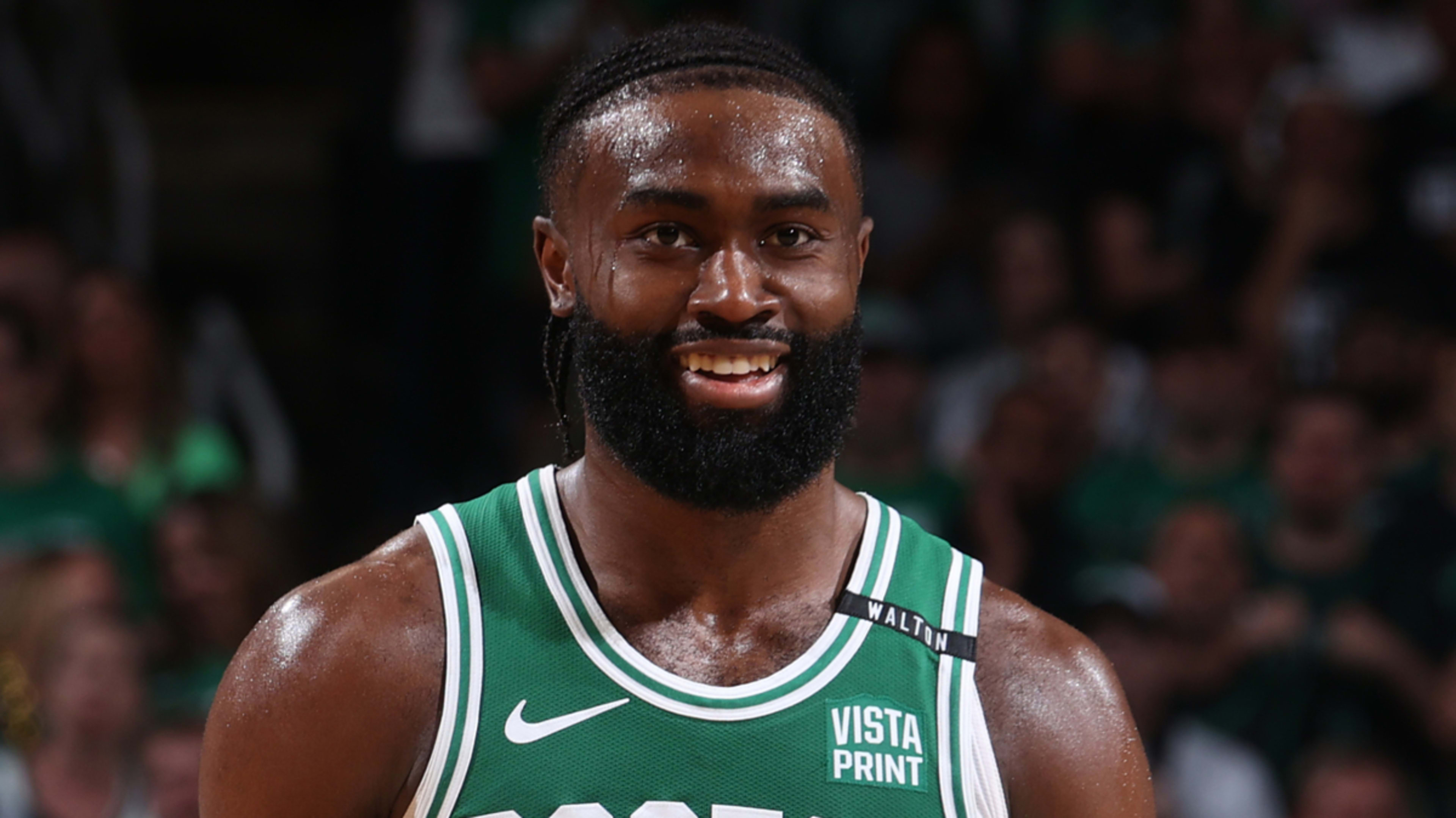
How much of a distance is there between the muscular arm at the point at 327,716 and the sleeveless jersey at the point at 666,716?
0.12 feet

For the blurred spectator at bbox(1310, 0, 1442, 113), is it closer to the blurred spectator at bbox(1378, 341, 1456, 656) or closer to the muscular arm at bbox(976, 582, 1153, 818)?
the blurred spectator at bbox(1378, 341, 1456, 656)

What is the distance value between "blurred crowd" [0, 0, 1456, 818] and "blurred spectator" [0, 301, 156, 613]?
11 millimetres

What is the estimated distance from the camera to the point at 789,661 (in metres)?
2.33

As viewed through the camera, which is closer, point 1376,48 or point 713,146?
point 713,146

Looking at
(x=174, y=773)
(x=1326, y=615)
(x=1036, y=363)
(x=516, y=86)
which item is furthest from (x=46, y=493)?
(x=1326, y=615)

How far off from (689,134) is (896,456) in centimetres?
355

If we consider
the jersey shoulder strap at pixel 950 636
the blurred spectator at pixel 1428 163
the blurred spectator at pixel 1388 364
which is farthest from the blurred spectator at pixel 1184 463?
the jersey shoulder strap at pixel 950 636

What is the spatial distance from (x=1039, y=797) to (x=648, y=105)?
0.97 meters

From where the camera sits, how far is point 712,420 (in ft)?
7.45

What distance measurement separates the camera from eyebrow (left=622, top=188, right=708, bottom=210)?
2.22m

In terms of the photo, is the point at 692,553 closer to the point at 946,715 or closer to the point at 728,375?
the point at 728,375

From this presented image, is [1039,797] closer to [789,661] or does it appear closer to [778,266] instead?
[789,661]

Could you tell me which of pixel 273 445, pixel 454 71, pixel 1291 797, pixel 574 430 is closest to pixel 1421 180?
pixel 1291 797

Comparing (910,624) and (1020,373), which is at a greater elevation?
(1020,373)
